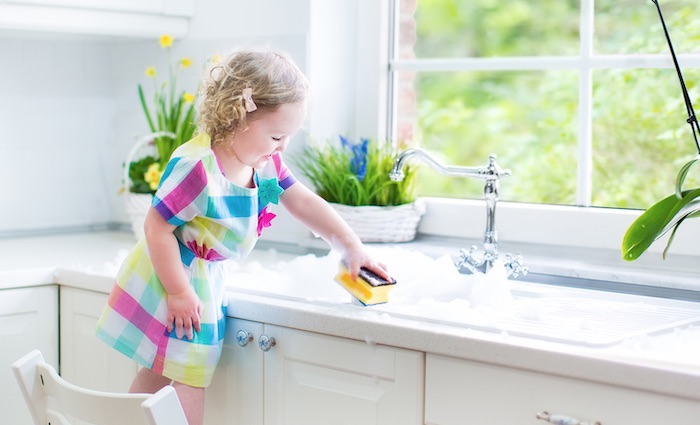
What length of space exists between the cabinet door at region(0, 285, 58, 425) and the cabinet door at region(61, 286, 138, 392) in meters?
0.03

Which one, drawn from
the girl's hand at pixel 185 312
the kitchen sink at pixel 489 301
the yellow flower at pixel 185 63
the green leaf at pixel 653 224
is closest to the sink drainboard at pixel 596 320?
the kitchen sink at pixel 489 301

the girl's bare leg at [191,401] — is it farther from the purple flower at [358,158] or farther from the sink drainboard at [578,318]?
the purple flower at [358,158]

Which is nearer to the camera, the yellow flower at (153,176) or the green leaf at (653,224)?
the green leaf at (653,224)

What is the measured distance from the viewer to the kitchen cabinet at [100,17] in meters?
2.15

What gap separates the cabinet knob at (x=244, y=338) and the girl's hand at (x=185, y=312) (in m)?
0.09

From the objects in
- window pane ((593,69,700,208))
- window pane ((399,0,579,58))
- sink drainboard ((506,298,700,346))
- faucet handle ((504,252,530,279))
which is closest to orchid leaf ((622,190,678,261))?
sink drainboard ((506,298,700,346))

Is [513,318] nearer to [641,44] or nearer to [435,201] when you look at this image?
[435,201]

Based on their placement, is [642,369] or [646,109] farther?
[646,109]

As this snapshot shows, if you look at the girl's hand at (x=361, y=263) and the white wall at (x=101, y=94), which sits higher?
the white wall at (x=101, y=94)

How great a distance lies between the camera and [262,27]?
235cm

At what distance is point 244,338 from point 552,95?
13.1 feet

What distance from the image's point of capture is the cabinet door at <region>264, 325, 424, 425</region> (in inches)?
57.1

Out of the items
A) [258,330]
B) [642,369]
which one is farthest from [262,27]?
[642,369]

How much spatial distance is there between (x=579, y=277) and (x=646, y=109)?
200cm
